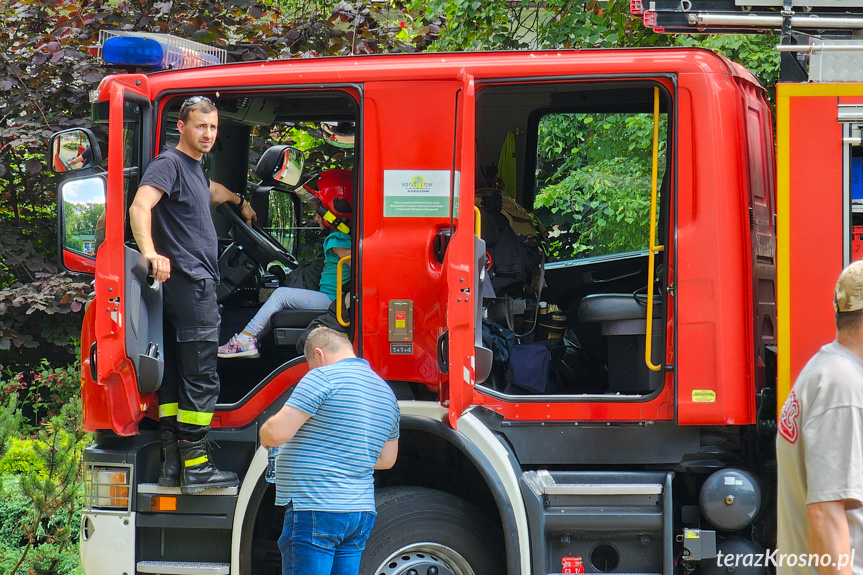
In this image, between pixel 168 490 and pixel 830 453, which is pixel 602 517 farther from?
pixel 168 490

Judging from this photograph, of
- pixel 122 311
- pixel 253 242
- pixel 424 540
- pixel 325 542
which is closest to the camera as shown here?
pixel 325 542

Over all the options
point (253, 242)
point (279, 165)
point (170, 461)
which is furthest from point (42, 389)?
point (170, 461)

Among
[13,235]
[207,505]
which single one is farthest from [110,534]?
[13,235]

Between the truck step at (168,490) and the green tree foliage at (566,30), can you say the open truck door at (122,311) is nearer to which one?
the truck step at (168,490)

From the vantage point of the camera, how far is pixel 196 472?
373 centimetres

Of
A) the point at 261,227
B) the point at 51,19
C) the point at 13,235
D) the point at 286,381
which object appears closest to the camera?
the point at 286,381

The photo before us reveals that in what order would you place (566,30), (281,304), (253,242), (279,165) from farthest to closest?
(566,30), (253,242), (279,165), (281,304)

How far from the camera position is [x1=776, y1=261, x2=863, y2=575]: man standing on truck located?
2215 mm

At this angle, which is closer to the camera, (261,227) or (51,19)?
(261,227)

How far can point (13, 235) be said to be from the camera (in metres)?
7.62

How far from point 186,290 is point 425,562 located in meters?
1.52

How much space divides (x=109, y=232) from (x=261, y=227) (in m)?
1.45

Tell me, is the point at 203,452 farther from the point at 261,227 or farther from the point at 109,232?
the point at 261,227

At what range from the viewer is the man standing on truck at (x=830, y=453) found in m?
2.21
